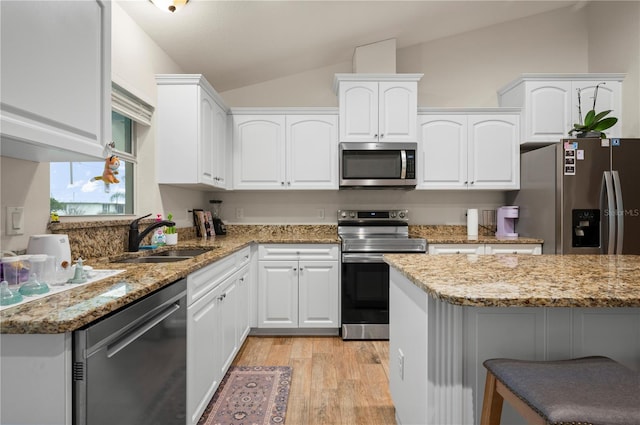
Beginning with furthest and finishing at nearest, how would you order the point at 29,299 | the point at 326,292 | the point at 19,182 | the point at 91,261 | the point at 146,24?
1. the point at 326,292
2. the point at 146,24
3. the point at 91,261
4. the point at 19,182
5. the point at 29,299

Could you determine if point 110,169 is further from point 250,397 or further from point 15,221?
point 250,397

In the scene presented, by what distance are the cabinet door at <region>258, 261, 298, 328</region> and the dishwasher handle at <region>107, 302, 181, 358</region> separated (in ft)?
5.42

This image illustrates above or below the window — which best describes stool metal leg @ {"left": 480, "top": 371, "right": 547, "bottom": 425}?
below

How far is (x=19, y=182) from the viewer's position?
1.44 metres

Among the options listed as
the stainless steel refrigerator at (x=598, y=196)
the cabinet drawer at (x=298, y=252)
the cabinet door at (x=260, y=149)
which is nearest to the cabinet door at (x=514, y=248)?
the stainless steel refrigerator at (x=598, y=196)

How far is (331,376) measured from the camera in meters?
2.37

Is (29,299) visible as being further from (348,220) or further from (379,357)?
(348,220)

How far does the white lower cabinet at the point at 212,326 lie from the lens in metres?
1.67

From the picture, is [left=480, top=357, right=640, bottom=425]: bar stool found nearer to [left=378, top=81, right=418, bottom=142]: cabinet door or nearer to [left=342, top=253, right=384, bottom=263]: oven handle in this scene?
[left=342, top=253, right=384, bottom=263]: oven handle

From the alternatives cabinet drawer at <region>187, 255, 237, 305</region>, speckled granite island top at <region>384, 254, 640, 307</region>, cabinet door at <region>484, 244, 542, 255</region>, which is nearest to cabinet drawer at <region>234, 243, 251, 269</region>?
cabinet drawer at <region>187, 255, 237, 305</region>

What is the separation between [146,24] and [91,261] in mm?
1656

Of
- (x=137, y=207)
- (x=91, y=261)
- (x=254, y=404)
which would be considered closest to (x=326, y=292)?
(x=254, y=404)

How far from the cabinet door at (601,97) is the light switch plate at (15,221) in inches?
164

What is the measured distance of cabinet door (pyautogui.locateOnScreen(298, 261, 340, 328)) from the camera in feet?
10.2
